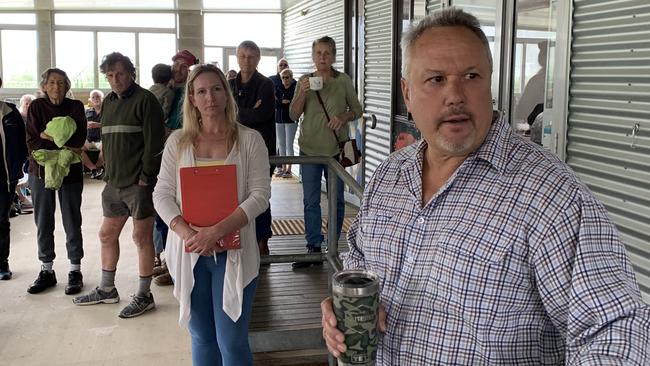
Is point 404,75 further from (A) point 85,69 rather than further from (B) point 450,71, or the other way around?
(A) point 85,69

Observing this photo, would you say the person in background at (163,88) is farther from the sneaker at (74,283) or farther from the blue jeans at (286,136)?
the blue jeans at (286,136)

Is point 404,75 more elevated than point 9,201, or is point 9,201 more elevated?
point 404,75

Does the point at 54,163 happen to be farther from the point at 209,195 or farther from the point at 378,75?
the point at 378,75

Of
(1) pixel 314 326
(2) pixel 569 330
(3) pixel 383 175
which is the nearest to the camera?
(2) pixel 569 330

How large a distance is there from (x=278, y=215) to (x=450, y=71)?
5.71 meters

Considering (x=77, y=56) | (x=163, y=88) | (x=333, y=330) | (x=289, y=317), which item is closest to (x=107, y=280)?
(x=163, y=88)

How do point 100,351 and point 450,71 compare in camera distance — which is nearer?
point 450,71

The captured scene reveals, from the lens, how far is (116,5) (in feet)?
44.8

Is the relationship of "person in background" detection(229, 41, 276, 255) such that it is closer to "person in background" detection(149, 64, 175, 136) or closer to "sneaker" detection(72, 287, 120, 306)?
"person in background" detection(149, 64, 175, 136)

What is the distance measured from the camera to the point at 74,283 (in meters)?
5.08

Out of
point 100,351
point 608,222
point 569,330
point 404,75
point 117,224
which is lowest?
point 100,351

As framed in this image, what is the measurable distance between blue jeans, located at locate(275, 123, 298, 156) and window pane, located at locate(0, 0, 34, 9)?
20.7ft

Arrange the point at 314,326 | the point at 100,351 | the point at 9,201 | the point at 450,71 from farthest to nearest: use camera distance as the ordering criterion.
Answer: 1. the point at 9,201
2. the point at 100,351
3. the point at 314,326
4. the point at 450,71

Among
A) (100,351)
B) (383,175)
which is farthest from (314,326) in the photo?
(383,175)
